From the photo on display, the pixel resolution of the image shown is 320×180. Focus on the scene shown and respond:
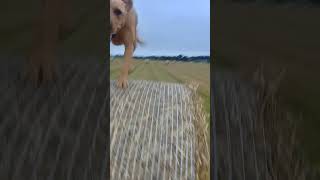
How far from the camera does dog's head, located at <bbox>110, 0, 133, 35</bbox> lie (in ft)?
2.70

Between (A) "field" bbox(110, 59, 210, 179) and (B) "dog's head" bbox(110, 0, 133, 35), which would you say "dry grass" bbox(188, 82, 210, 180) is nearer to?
(A) "field" bbox(110, 59, 210, 179)

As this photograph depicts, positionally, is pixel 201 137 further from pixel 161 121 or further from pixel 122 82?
pixel 122 82

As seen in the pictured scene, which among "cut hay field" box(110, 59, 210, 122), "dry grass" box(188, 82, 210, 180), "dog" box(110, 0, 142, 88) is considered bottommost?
"dry grass" box(188, 82, 210, 180)

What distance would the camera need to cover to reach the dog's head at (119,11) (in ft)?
2.70

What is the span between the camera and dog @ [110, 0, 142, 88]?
782 mm

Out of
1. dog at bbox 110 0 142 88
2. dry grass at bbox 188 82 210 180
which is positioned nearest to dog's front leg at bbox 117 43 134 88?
dog at bbox 110 0 142 88
